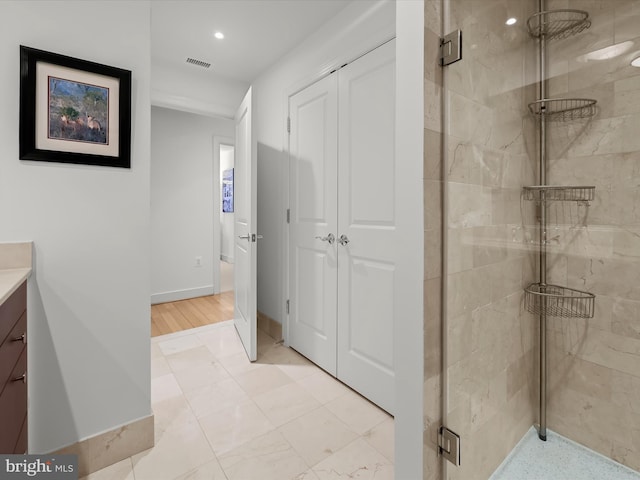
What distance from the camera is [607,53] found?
1.29 meters

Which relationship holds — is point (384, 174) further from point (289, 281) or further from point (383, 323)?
point (289, 281)

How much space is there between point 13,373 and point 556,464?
2092 mm

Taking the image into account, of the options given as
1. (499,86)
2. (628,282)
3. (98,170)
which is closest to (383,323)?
(628,282)

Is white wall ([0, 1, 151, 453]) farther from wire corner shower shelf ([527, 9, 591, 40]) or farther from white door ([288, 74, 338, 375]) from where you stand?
wire corner shower shelf ([527, 9, 591, 40])

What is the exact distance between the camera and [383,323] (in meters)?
1.87

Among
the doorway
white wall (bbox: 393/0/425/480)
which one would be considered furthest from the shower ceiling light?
the doorway

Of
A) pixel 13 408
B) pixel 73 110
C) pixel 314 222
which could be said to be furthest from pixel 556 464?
pixel 73 110

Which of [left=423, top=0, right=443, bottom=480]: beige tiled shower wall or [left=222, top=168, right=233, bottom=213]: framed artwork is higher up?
[left=222, top=168, right=233, bottom=213]: framed artwork

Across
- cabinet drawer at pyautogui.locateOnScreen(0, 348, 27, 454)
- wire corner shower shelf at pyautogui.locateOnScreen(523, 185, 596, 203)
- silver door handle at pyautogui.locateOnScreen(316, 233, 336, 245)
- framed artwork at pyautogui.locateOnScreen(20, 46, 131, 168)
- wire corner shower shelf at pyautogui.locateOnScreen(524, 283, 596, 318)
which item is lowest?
cabinet drawer at pyautogui.locateOnScreen(0, 348, 27, 454)

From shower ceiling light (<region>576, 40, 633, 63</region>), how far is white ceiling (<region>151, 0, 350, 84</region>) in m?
1.41

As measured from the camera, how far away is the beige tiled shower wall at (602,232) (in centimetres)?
126

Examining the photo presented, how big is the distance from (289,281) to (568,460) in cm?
199

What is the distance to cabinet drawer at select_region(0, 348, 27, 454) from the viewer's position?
89 cm

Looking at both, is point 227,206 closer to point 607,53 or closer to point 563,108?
point 563,108
